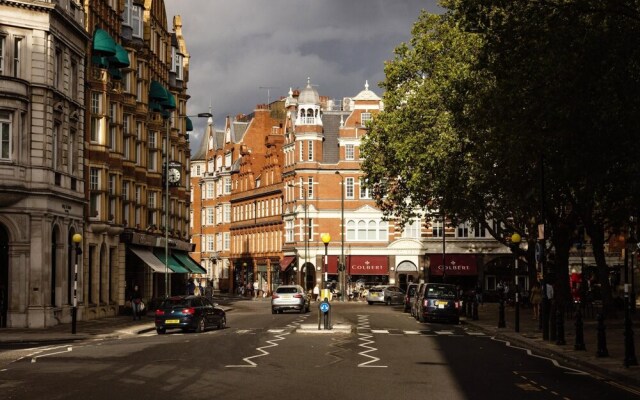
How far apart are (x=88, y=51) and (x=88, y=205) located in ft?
24.8

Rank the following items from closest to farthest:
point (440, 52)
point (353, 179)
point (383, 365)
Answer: point (383, 365)
point (440, 52)
point (353, 179)

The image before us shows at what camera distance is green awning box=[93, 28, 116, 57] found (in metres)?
50.5

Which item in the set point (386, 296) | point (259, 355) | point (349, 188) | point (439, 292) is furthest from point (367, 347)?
point (349, 188)

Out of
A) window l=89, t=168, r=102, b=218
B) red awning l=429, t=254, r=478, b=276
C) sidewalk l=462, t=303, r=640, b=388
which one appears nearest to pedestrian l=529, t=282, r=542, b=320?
sidewalk l=462, t=303, r=640, b=388

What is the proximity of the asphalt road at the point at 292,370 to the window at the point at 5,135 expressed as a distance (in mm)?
10951

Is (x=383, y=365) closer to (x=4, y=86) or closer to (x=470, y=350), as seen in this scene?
(x=470, y=350)

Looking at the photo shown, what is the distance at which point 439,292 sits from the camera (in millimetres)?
48250

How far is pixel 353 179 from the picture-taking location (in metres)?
102

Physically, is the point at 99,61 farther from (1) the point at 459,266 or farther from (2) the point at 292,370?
(1) the point at 459,266

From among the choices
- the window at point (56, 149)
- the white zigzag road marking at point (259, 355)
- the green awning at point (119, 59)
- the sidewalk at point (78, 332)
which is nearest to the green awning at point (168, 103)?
the green awning at point (119, 59)

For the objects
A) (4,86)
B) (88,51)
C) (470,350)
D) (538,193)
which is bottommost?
(470,350)

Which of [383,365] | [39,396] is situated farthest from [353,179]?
[39,396]

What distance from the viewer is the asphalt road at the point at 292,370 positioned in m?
19.2

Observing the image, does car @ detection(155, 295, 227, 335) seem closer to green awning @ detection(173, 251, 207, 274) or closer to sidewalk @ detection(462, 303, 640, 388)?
sidewalk @ detection(462, 303, 640, 388)
